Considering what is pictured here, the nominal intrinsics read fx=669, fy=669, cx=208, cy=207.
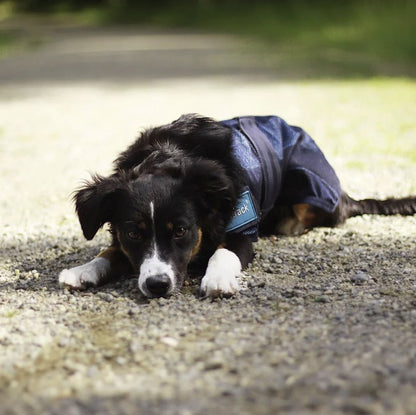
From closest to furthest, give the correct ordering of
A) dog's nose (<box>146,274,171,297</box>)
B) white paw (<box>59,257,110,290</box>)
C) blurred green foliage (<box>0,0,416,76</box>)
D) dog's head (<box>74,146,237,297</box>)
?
dog's nose (<box>146,274,171,297</box>)
dog's head (<box>74,146,237,297</box>)
white paw (<box>59,257,110,290</box>)
blurred green foliage (<box>0,0,416,76</box>)

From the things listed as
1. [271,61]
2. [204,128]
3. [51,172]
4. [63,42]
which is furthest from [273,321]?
[63,42]

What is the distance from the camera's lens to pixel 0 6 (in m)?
52.3

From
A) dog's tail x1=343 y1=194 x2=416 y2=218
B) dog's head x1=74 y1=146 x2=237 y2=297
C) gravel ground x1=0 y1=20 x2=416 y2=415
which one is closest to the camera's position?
gravel ground x1=0 y1=20 x2=416 y2=415

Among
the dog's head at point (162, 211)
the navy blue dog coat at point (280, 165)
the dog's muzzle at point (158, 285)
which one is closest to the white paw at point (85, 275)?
the dog's head at point (162, 211)

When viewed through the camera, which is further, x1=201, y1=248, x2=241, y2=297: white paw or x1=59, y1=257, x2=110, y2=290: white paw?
x1=59, y1=257, x2=110, y2=290: white paw

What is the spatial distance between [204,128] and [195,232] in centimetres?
87

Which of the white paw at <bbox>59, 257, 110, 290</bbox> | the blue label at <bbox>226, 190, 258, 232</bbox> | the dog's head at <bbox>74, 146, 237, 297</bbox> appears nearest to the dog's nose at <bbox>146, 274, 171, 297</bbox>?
the dog's head at <bbox>74, 146, 237, 297</bbox>

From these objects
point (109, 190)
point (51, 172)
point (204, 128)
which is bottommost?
point (51, 172)

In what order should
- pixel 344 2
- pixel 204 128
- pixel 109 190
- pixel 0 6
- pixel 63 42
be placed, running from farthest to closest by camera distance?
pixel 0 6
pixel 344 2
pixel 63 42
pixel 204 128
pixel 109 190

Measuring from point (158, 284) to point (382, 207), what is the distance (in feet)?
8.38

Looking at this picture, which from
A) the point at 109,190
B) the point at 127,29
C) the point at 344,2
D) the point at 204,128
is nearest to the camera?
the point at 109,190

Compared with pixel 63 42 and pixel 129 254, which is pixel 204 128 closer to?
pixel 129 254

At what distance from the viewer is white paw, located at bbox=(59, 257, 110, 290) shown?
418cm

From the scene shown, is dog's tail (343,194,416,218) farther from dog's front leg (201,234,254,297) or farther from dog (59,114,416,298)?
dog's front leg (201,234,254,297)
